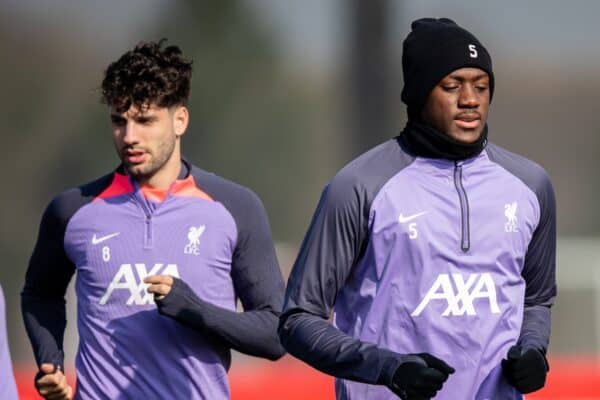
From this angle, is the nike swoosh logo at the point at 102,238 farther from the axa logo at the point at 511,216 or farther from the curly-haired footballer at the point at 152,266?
the axa logo at the point at 511,216

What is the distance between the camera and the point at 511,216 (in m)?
5.76

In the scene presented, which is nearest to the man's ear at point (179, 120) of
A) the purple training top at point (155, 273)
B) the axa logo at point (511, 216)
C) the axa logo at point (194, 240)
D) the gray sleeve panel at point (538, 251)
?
the purple training top at point (155, 273)

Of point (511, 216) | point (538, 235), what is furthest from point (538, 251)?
point (511, 216)

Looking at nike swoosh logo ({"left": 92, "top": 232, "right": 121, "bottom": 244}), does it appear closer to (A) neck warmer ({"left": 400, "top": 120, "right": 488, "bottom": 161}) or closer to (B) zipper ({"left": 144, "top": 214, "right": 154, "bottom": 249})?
(B) zipper ({"left": 144, "top": 214, "right": 154, "bottom": 249})

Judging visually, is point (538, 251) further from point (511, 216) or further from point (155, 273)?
point (155, 273)

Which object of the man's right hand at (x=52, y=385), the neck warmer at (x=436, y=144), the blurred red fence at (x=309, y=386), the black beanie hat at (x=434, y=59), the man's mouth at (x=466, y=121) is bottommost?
the blurred red fence at (x=309, y=386)

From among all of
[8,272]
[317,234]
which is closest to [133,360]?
[317,234]

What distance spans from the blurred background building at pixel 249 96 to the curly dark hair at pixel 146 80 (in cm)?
1973

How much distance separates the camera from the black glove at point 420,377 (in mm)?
5219

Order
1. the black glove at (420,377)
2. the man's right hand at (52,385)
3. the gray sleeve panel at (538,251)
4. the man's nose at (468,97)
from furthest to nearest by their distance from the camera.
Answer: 1. the man's right hand at (52,385)
2. the gray sleeve panel at (538,251)
3. the man's nose at (468,97)
4. the black glove at (420,377)

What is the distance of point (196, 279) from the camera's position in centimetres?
656

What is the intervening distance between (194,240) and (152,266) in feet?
0.59

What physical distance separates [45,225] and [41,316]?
341 millimetres

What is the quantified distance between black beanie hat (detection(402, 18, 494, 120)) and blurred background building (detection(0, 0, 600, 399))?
20.8 m
